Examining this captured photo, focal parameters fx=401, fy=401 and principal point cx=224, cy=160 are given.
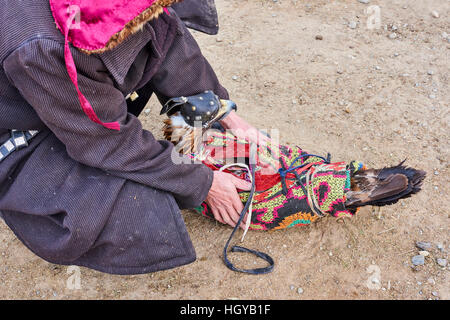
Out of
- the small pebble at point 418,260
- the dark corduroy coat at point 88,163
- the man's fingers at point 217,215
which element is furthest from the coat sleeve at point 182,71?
the small pebble at point 418,260

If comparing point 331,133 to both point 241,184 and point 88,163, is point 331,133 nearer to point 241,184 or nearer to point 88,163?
point 241,184

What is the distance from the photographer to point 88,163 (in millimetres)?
1150

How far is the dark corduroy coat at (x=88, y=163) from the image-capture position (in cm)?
97

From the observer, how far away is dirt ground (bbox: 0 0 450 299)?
1.48 m

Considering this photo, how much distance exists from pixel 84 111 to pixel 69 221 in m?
0.32

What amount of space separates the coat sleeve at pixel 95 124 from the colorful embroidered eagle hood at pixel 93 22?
0.15ft

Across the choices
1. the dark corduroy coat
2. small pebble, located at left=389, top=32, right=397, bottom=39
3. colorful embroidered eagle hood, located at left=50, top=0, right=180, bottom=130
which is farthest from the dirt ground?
colorful embroidered eagle hood, located at left=50, top=0, right=180, bottom=130

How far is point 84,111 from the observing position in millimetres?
1043

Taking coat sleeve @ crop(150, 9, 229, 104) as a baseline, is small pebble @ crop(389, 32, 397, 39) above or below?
below

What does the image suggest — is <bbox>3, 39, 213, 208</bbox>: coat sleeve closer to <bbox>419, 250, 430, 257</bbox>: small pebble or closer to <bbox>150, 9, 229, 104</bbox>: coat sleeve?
<bbox>150, 9, 229, 104</bbox>: coat sleeve

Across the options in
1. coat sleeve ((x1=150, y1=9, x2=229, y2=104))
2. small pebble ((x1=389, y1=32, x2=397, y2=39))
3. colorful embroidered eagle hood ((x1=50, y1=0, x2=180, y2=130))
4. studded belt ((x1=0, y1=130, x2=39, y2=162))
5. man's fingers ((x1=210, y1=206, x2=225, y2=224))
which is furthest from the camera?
small pebble ((x1=389, y1=32, x2=397, y2=39))

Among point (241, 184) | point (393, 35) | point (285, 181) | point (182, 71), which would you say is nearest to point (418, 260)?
point (285, 181)

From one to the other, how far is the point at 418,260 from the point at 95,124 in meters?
1.25

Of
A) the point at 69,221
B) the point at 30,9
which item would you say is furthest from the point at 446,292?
the point at 30,9
